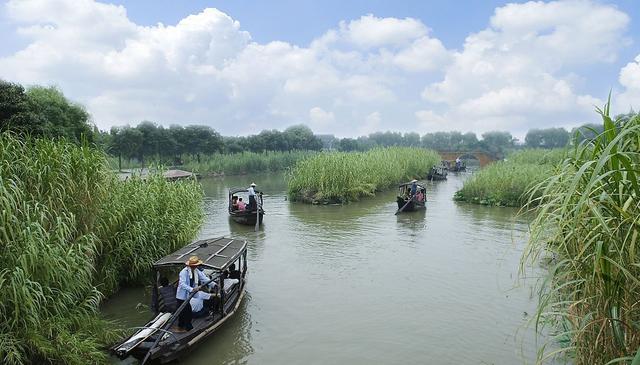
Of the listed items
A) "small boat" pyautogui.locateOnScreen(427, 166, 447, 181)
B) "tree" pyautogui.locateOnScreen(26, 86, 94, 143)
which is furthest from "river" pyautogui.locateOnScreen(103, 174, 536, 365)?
"small boat" pyautogui.locateOnScreen(427, 166, 447, 181)

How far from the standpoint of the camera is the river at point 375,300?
7598mm

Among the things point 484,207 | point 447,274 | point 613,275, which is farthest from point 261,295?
point 484,207

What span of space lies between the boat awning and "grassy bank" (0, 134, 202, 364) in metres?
1.04

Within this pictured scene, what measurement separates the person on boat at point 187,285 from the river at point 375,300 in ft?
1.64

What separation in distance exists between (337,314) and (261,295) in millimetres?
1959

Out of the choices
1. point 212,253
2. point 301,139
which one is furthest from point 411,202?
point 301,139

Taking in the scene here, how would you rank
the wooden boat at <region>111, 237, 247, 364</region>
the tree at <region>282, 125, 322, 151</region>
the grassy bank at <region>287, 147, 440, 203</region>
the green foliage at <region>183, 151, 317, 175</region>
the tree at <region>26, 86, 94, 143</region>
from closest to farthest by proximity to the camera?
the wooden boat at <region>111, 237, 247, 364</region>
the tree at <region>26, 86, 94, 143</region>
the grassy bank at <region>287, 147, 440, 203</region>
the green foliage at <region>183, 151, 317, 175</region>
the tree at <region>282, 125, 322, 151</region>

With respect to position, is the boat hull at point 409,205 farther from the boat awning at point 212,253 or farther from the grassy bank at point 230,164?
the grassy bank at point 230,164

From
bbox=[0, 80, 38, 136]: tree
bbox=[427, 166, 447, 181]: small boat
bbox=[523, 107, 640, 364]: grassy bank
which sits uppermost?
bbox=[0, 80, 38, 136]: tree

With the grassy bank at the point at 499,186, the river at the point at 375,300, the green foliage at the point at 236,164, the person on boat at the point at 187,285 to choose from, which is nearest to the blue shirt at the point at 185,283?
the person on boat at the point at 187,285

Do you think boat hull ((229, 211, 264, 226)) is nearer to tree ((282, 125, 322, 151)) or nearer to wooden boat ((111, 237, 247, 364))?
wooden boat ((111, 237, 247, 364))

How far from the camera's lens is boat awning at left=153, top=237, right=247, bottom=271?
8.19 meters

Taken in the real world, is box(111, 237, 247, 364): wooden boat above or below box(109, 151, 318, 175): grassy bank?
below

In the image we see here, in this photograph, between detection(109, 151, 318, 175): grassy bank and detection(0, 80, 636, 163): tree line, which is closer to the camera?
detection(0, 80, 636, 163): tree line
